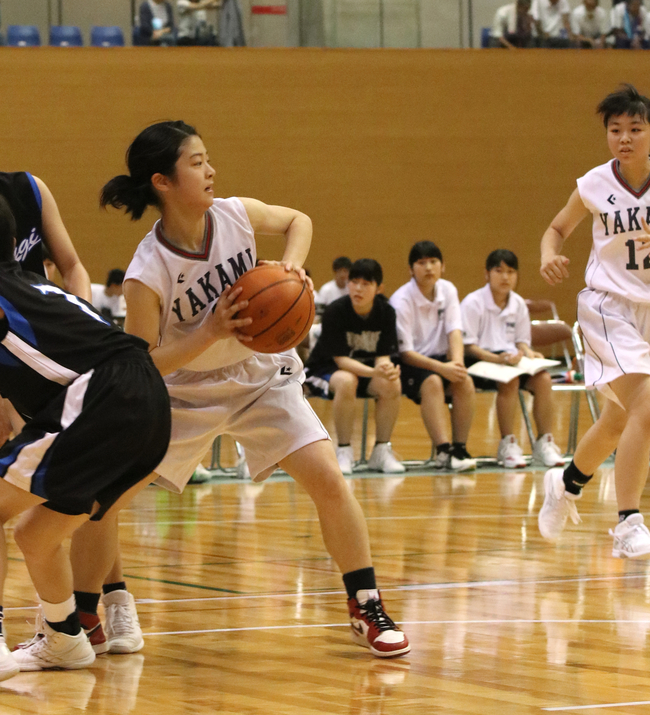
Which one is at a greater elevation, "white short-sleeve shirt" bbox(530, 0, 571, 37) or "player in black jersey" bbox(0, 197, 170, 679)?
"white short-sleeve shirt" bbox(530, 0, 571, 37)

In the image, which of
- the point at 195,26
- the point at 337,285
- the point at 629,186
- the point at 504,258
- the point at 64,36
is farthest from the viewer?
the point at 195,26

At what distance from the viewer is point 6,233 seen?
2.73 m

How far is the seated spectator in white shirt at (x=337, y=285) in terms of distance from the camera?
41.9 feet

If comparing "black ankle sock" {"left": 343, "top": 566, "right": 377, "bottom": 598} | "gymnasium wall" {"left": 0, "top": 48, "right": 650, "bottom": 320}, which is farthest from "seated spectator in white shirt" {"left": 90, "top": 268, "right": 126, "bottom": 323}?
"black ankle sock" {"left": 343, "top": 566, "right": 377, "bottom": 598}

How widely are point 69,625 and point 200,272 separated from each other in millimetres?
1002

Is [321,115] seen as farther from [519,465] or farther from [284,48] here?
[519,465]

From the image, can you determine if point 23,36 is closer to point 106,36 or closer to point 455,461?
point 106,36

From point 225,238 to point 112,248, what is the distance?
10758 mm

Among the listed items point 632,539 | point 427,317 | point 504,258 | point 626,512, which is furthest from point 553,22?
point 632,539

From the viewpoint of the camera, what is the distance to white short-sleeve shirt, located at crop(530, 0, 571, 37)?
13938 mm

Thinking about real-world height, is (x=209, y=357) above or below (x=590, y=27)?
below

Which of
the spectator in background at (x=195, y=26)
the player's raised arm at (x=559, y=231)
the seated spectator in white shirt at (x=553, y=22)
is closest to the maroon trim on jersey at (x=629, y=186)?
the player's raised arm at (x=559, y=231)

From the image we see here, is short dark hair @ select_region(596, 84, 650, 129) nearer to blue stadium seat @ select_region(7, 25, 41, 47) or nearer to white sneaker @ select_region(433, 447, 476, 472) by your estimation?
white sneaker @ select_region(433, 447, 476, 472)

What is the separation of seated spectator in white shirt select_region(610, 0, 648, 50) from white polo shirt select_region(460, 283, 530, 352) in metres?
7.24
